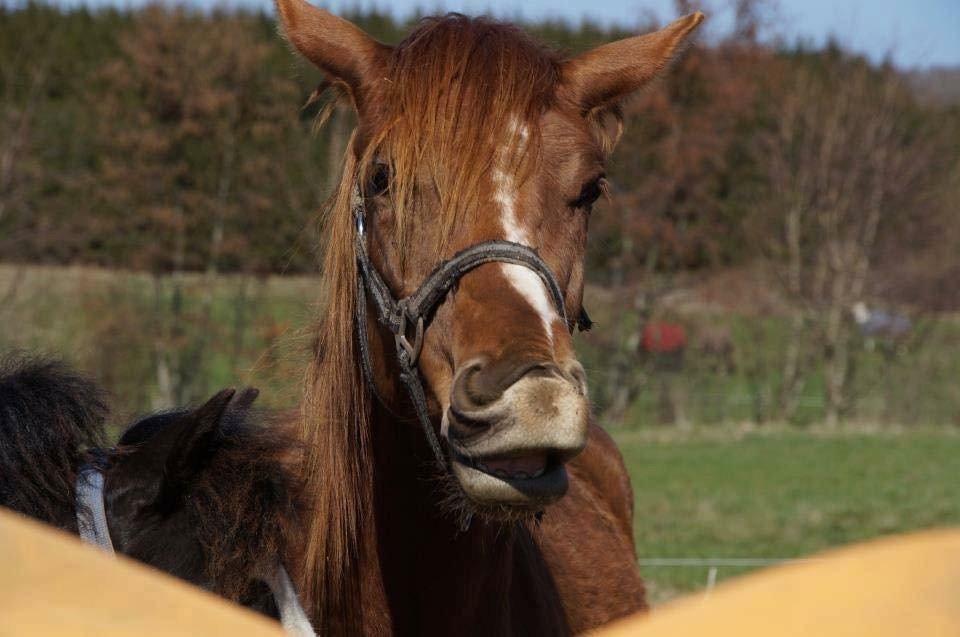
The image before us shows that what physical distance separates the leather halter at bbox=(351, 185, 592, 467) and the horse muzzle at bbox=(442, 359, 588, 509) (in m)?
0.25

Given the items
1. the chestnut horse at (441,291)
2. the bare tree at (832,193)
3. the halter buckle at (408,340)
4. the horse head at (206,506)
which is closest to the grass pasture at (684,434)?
the bare tree at (832,193)

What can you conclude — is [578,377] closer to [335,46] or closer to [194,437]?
[194,437]

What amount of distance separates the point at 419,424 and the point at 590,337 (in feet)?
57.7

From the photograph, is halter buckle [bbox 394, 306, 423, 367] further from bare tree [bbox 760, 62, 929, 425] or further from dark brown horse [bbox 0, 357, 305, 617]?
bare tree [bbox 760, 62, 929, 425]

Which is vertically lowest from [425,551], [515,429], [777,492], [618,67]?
[777,492]

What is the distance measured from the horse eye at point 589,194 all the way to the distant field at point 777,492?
17.6ft

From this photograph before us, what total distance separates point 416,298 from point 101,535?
33.9 inches

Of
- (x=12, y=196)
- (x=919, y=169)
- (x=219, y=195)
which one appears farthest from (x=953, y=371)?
(x=12, y=196)

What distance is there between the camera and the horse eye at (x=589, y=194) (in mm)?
2807

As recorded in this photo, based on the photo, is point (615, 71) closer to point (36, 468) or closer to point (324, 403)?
point (324, 403)

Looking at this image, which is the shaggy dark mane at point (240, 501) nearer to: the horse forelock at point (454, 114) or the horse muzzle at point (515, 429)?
the horse muzzle at point (515, 429)

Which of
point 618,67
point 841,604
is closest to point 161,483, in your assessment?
point 618,67

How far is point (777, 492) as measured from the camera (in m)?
12.7

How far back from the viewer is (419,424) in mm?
2914
